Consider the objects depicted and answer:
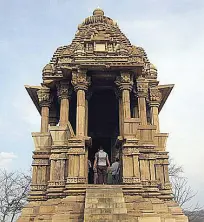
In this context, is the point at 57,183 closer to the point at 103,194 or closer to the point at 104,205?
the point at 103,194

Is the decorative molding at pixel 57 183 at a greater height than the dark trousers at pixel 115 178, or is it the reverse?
the dark trousers at pixel 115 178

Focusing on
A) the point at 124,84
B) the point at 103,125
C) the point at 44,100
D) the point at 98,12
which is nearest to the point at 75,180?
the point at 124,84

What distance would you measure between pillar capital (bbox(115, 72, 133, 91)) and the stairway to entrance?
14.3 feet

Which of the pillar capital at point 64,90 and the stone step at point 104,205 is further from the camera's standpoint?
the pillar capital at point 64,90

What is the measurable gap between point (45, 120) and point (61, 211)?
5.49 metres

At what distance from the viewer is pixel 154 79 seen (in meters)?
16.3

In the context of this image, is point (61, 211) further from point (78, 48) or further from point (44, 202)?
point (78, 48)

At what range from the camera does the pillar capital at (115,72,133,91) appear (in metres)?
13.4

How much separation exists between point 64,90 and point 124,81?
8.82 feet

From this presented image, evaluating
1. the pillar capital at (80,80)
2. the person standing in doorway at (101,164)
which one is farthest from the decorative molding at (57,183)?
the pillar capital at (80,80)

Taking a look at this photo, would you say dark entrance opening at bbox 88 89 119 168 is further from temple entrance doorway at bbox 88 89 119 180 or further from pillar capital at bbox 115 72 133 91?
pillar capital at bbox 115 72 133 91

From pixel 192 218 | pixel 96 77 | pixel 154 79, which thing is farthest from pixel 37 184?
pixel 192 218

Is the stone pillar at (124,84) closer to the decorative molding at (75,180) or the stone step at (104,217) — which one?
the decorative molding at (75,180)

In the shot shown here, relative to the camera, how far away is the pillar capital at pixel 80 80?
43.2 ft
